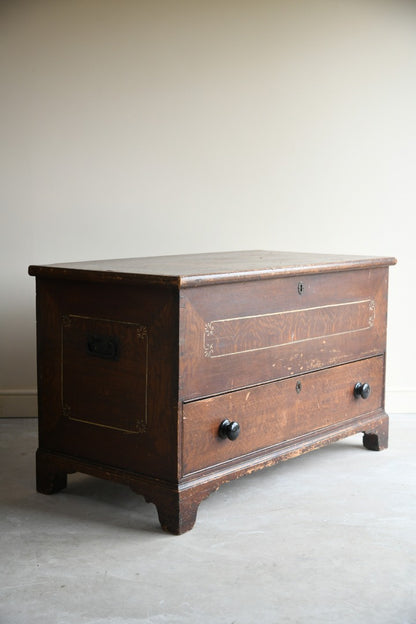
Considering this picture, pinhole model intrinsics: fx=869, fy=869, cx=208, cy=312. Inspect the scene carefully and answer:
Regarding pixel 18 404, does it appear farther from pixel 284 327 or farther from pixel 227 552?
pixel 227 552

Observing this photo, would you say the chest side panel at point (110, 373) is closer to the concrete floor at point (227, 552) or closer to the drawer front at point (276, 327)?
the drawer front at point (276, 327)

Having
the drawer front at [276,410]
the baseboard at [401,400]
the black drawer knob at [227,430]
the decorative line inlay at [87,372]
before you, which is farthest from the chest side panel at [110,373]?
the baseboard at [401,400]

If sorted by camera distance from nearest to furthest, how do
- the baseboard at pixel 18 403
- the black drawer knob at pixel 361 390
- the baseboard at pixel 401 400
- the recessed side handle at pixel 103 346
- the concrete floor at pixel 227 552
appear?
the concrete floor at pixel 227 552
the recessed side handle at pixel 103 346
the black drawer knob at pixel 361 390
the baseboard at pixel 18 403
the baseboard at pixel 401 400

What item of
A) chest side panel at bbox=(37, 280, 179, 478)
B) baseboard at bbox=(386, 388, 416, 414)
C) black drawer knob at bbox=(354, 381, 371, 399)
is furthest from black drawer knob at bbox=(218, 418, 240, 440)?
baseboard at bbox=(386, 388, 416, 414)

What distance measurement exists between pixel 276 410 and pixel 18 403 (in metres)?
1.52

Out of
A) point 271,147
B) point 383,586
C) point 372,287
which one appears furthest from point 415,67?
point 383,586

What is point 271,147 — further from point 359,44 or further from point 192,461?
point 192,461

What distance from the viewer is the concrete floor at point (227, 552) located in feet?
6.97

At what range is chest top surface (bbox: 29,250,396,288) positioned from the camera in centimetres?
259

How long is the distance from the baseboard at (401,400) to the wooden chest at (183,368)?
1018 millimetres

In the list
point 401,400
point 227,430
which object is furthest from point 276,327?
point 401,400

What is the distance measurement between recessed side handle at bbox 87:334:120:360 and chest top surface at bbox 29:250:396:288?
0.19 m

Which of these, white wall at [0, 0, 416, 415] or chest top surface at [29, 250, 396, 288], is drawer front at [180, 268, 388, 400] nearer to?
chest top surface at [29, 250, 396, 288]

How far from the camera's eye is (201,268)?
277 centimetres
